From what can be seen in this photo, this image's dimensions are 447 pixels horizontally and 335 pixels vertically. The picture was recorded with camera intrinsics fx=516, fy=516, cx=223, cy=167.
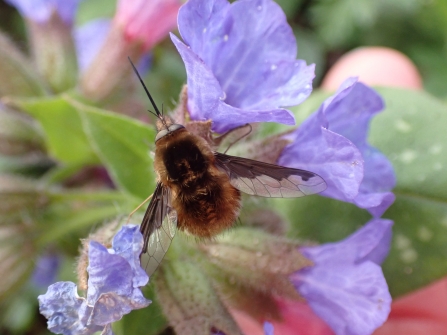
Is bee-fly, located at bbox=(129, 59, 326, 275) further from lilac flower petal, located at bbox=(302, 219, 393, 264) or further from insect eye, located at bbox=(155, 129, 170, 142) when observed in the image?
lilac flower petal, located at bbox=(302, 219, 393, 264)

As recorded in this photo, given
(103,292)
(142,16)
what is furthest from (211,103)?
(142,16)

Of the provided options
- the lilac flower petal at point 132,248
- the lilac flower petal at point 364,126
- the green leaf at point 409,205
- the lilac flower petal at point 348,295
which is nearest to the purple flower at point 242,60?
the lilac flower petal at point 364,126

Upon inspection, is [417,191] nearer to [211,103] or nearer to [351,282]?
[351,282]

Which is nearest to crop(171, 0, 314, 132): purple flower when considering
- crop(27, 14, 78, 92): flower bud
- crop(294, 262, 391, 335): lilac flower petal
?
crop(294, 262, 391, 335): lilac flower petal

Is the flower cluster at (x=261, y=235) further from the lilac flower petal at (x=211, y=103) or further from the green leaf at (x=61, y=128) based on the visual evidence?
the green leaf at (x=61, y=128)

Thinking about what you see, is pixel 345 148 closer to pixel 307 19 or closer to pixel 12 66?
pixel 12 66

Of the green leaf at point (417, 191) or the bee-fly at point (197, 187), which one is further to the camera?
the green leaf at point (417, 191)
